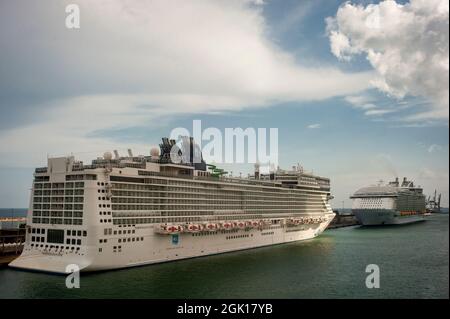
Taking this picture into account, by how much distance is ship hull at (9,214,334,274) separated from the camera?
122ft

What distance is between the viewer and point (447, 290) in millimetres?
32844

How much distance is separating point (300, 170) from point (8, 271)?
53373mm

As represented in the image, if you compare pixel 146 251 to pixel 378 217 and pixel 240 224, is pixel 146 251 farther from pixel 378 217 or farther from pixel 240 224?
pixel 378 217

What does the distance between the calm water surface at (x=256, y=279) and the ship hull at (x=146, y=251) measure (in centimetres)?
90

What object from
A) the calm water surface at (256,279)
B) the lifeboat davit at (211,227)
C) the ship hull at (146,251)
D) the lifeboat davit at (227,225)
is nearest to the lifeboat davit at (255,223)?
the ship hull at (146,251)

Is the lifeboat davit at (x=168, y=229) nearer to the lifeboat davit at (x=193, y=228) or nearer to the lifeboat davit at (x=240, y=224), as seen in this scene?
the lifeboat davit at (x=193, y=228)

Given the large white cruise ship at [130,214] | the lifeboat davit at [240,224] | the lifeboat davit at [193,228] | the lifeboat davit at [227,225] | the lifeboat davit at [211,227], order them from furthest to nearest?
1. the lifeboat davit at [240,224]
2. the lifeboat davit at [227,225]
3. the lifeboat davit at [211,227]
4. the lifeboat davit at [193,228]
5. the large white cruise ship at [130,214]

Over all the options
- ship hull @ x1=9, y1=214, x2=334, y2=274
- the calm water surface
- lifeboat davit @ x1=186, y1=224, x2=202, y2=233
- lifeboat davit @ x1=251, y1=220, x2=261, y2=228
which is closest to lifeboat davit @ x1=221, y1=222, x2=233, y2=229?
ship hull @ x1=9, y1=214, x2=334, y2=274

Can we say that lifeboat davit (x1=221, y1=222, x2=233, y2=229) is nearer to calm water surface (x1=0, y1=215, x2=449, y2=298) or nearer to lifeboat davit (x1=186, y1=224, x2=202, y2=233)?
calm water surface (x1=0, y1=215, x2=449, y2=298)

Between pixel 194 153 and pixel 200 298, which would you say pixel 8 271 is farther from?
pixel 194 153

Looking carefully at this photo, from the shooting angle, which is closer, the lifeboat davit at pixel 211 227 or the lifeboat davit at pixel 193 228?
the lifeboat davit at pixel 193 228

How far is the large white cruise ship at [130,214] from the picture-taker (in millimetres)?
38125
